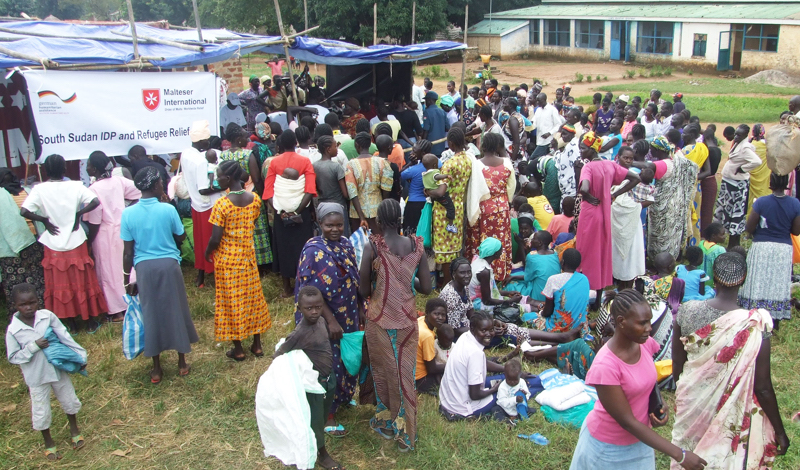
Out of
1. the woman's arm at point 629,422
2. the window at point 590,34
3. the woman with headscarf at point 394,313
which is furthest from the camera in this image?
the window at point 590,34

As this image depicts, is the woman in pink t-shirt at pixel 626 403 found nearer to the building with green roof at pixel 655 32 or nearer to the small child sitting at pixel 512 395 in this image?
the small child sitting at pixel 512 395

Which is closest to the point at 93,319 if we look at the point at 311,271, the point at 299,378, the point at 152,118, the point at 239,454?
the point at 152,118

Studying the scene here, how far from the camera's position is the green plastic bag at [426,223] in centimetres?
670

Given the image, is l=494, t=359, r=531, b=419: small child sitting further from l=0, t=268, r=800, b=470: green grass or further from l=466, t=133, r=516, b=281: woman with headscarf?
l=466, t=133, r=516, b=281: woman with headscarf

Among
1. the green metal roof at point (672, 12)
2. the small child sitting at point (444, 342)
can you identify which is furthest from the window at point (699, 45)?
the small child sitting at point (444, 342)

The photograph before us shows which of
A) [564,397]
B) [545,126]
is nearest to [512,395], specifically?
[564,397]

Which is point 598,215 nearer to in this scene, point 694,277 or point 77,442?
point 694,277

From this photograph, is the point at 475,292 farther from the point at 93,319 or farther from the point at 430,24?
the point at 430,24

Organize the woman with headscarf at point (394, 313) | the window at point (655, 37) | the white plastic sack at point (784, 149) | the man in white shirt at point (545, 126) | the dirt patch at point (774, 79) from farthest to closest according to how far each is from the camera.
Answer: the window at point (655, 37), the dirt patch at point (774, 79), the man in white shirt at point (545, 126), the white plastic sack at point (784, 149), the woman with headscarf at point (394, 313)

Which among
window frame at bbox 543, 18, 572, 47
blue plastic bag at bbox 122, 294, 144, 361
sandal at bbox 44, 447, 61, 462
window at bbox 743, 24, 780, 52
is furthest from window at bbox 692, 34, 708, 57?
sandal at bbox 44, 447, 61, 462

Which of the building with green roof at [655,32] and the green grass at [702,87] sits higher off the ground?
the building with green roof at [655,32]

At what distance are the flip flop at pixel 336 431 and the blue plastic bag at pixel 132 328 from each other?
71.0 inches

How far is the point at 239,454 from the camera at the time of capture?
4.32 m

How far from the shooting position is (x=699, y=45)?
95.8 feet
